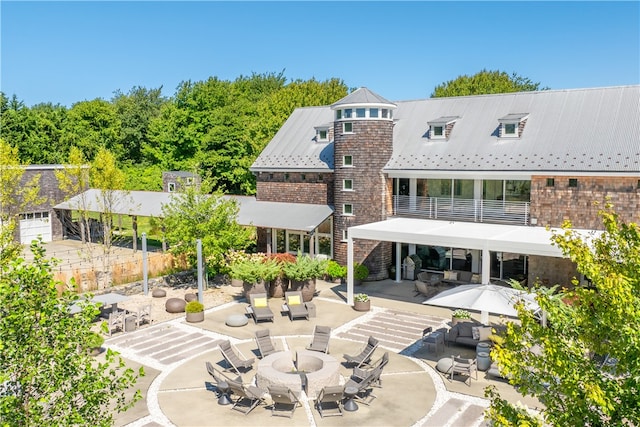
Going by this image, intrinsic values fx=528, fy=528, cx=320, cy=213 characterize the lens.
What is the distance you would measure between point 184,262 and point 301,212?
6.81 meters

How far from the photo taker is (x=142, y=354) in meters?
17.2

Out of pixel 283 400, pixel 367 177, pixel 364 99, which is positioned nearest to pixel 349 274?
pixel 367 177

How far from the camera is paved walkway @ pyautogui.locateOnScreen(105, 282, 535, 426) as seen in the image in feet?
42.0

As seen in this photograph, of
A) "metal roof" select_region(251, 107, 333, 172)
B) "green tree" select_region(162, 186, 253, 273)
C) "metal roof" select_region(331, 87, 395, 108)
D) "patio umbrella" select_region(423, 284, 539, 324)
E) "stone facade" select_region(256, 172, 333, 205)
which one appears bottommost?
"patio umbrella" select_region(423, 284, 539, 324)

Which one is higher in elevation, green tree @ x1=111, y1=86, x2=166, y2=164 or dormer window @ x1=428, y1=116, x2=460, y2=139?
green tree @ x1=111, y1=86, x2=166, y2=164

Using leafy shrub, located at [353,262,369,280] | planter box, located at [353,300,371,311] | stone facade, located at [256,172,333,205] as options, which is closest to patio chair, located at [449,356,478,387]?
planter box, located at [353,300,371,311]

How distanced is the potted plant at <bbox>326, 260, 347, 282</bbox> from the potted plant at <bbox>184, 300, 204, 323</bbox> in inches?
313

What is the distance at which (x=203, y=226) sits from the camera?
24844mm

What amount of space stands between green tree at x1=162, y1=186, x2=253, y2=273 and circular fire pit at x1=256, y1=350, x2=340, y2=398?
10313mm

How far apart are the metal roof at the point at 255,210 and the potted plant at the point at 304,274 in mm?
3295

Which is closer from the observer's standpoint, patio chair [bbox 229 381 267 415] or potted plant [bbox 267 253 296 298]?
patio chair [bbox 229 381 267 415]

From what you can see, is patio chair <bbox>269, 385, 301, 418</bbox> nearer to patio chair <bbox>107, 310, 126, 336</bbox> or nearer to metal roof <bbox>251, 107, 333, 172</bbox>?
patio chair <bbox>107, 310, 126, 336</bbox>

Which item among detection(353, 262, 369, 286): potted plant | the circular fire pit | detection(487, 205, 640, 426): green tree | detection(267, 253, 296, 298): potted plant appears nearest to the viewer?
detection(487, 205, 640, 426): green tree

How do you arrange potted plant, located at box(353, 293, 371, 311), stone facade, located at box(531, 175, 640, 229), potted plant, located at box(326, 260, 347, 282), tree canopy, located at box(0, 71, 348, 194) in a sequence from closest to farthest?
1. stone facade, located at box(531, 175, 640, 229)
2. potted plant, located at box(353, 293, 371, 311)
3. potted plant, located at box(326, 260, 347, 282)
4. tree canopy, located at box(0, 71, 348, 194)
